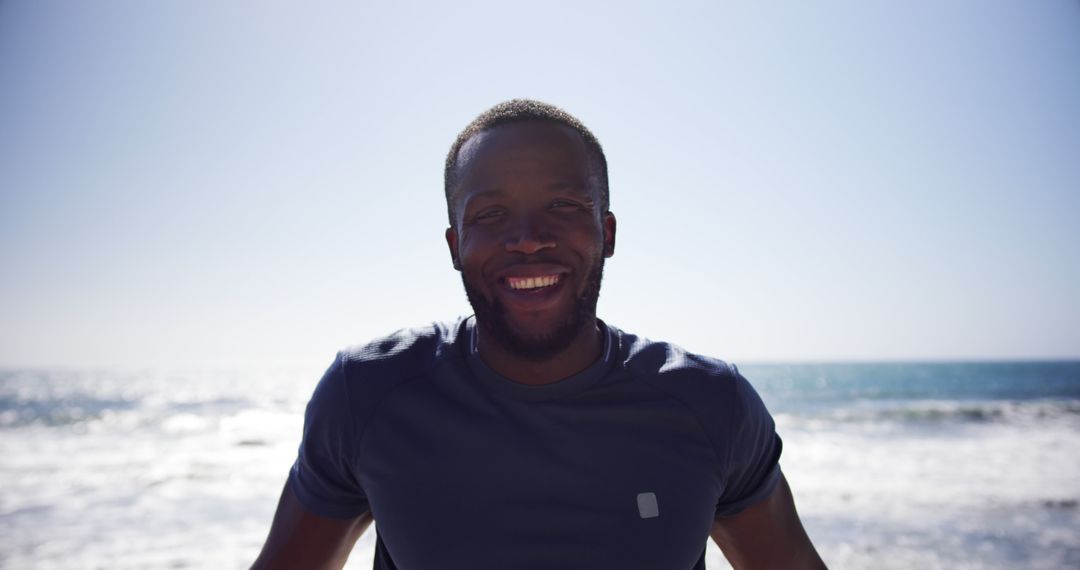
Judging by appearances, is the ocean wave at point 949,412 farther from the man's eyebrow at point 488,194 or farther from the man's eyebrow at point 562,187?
the man's eyebrow at point 488,194

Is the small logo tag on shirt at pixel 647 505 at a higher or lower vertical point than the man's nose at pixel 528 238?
lower

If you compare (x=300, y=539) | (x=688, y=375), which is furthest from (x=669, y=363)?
(x=300, y=539)

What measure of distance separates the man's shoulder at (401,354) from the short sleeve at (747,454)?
2.22 ft

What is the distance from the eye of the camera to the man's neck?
1.61 metres

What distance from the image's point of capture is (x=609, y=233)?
178cm

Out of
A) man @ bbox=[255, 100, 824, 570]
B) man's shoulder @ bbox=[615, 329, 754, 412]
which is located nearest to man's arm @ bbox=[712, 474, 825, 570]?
man @ bbox=[255, 100, 824, 570]

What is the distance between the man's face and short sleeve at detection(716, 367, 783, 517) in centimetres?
42

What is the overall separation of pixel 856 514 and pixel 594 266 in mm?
8128

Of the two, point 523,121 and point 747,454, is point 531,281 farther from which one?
point 747,454

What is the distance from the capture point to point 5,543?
7.27 meters

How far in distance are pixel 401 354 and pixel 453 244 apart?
34 cm

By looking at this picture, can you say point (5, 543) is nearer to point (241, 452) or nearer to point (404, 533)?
point (241, 452)

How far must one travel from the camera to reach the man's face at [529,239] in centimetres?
157

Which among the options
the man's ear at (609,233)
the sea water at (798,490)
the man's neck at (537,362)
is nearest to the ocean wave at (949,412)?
the sea water at (798,490)
